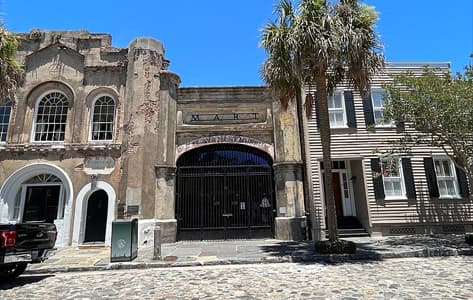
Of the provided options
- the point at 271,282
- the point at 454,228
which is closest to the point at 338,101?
the point at 454,228

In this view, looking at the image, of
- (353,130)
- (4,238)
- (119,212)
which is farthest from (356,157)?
(4,238)

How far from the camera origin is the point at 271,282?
22.3ft

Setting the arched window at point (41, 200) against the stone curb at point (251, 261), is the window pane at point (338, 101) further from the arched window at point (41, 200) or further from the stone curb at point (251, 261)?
the arched window at point (41, 200)

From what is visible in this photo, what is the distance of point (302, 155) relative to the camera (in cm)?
1418

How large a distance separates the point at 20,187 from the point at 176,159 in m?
7.29

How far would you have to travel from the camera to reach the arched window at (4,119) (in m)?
14.0

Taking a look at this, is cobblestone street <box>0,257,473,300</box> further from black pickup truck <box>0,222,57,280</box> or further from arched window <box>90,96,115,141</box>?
arched window <box>90,96,115,141</box>

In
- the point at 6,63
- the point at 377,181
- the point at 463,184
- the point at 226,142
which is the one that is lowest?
the point at 463,184

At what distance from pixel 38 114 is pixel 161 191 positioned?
7.38m

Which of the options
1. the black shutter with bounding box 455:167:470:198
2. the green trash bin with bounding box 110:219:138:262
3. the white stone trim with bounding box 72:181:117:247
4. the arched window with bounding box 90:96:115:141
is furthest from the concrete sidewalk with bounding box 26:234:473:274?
the arched window with bounding box 90:96:115:141

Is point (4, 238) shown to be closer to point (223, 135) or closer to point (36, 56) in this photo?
point (223, 135)

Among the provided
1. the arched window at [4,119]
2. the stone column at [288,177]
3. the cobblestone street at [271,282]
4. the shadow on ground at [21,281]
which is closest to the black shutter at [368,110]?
the stone column at [288,177]

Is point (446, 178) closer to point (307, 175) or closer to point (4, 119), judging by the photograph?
point (307, 175)

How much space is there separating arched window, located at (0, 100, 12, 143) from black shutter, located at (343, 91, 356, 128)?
16221 mm
